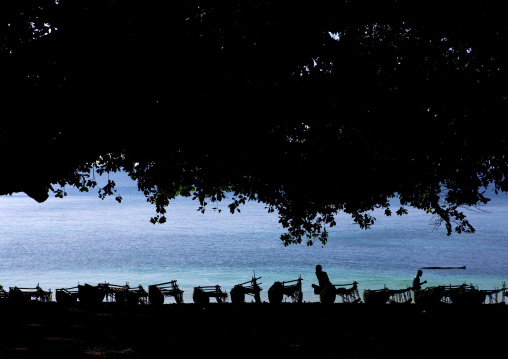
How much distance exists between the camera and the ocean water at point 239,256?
44.8m

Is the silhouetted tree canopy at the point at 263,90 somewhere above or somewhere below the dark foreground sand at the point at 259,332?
above

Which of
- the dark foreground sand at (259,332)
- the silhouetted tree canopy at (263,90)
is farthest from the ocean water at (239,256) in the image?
the silhouetted tree canopy at (263,90)

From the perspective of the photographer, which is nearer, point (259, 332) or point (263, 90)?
point (263, 90)

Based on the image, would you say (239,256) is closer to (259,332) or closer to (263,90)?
(259,332)

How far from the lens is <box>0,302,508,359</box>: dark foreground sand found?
7570 millimetres

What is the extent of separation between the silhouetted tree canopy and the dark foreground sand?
9.83 feet

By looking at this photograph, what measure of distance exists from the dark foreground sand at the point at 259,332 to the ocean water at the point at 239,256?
19.0 meters

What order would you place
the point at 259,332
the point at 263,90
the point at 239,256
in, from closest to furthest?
the point at 263,90, the point at 259,332, the point at 239,256

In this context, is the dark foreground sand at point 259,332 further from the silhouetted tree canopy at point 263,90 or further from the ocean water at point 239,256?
the ocean water at point 239,256

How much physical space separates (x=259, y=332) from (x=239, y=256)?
50.5 meters

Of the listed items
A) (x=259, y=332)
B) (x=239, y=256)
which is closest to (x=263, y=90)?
(x=259, y=332)

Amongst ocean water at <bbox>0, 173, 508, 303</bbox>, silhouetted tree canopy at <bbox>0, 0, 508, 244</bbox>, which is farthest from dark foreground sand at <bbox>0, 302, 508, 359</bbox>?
ocean water at <bbox>0, 173, 508, 303</bbox>

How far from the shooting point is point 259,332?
362 inches

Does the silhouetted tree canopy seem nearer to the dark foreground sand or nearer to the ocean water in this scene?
the dark foreground sand
